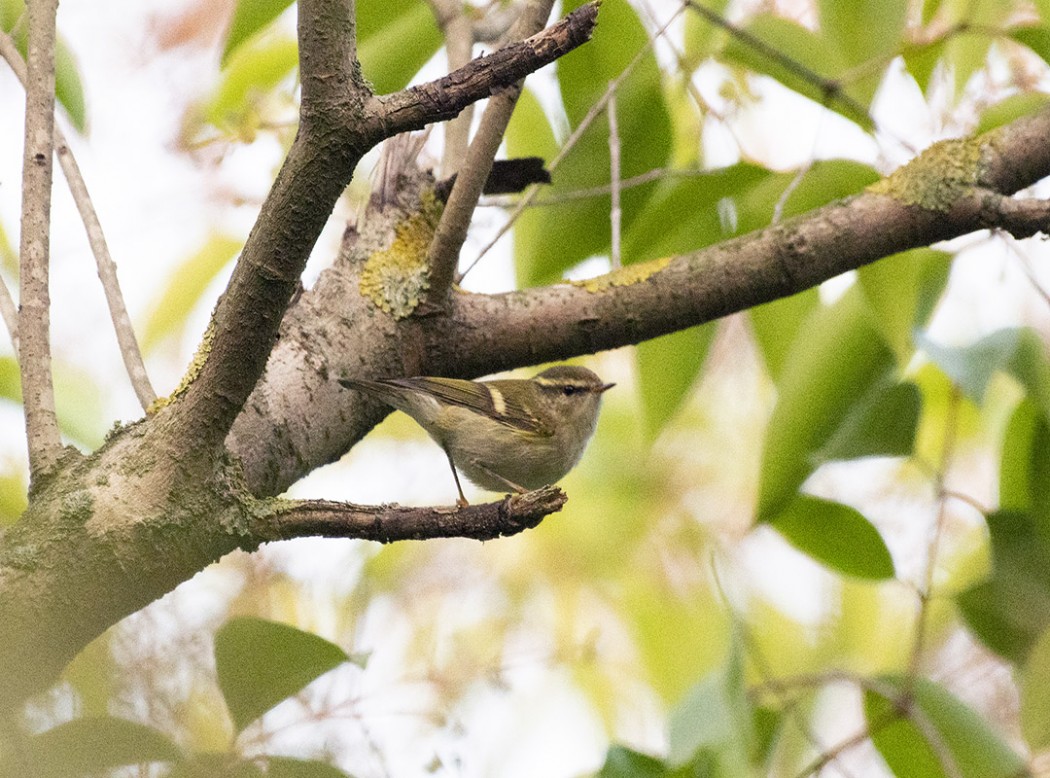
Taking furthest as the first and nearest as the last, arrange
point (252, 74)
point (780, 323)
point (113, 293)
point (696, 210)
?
point (252, 74) → point (780, 323) → point (696, 210) → point (113, 293)

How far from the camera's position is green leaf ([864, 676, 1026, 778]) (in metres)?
2.01

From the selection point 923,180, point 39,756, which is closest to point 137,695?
point 39,756

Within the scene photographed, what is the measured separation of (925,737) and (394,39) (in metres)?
1.84

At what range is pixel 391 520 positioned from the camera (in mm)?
1295

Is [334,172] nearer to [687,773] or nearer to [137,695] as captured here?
[137,695]

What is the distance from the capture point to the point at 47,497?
1374 millimetres

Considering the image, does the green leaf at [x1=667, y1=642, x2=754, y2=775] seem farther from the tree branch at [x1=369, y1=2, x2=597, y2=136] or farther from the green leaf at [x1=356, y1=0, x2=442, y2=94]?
the green leaf at [x1=356, y1=0, x2=442, y2=94]

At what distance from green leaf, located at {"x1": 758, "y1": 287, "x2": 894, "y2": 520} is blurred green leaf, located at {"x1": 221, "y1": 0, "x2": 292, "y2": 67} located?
131cm

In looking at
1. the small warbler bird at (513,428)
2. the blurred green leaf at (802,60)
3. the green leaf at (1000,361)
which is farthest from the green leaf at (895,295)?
the small warbler bird at (513,428)

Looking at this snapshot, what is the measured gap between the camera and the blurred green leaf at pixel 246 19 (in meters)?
2.04

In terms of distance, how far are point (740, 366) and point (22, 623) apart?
3462 millimetres

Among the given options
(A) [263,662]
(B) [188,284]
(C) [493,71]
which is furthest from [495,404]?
(C) [493,71]

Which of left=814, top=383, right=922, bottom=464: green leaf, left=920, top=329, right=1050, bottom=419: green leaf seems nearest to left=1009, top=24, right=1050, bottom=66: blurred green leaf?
left=920, top=329, right=1050, bottom=419: green leaf

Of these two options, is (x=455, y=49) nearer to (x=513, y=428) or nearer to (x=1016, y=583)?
(x=513, y=428)
